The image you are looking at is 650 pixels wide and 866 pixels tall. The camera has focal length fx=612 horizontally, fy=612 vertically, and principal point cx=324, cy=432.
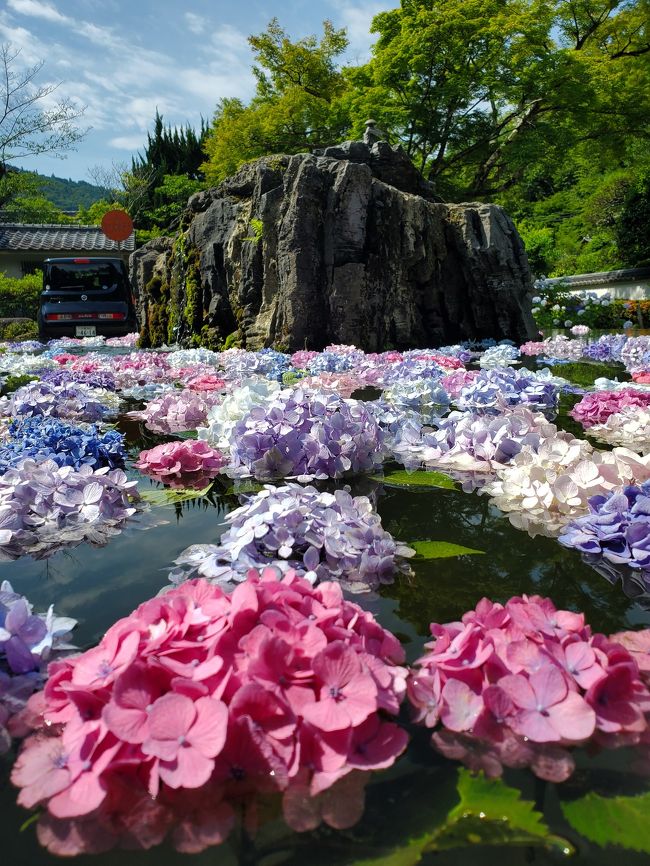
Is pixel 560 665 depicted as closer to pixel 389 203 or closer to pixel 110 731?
pixel 110 731

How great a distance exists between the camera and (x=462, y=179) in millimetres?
27969

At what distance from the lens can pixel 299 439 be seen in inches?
117

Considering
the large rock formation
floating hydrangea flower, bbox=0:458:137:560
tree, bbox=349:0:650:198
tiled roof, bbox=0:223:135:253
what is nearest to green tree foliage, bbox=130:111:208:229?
tiled roof, bbox=0:223:135:253

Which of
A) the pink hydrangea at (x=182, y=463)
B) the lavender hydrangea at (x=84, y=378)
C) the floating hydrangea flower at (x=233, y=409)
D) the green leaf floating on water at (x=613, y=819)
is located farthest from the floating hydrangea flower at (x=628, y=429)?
the lavender hydrangea at (x=84, y=378)

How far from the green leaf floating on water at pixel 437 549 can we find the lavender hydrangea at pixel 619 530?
1.15 feet

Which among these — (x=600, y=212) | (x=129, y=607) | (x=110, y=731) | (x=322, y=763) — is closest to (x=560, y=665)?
(x=322, y=763)

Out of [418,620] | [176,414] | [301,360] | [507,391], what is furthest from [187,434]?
[301,360]

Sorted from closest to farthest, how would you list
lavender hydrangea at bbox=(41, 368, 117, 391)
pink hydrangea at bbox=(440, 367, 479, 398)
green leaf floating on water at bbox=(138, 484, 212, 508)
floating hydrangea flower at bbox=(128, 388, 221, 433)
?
green leaf floating on water at bbox=(138, 484, 212, 508)
floating hydrangea flower at bbox=(128, 388, 221, 433)
pink hydrangea at bbox=(440, 367, 479, 398)
lavender hydrangea at bbox=(41, 368, 117, 391)

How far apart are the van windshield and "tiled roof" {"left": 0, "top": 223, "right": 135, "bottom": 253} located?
18.7m

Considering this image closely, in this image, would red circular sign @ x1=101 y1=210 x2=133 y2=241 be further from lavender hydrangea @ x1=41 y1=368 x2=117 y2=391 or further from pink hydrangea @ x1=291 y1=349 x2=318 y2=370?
lavender hydrangea @ x1=41 y1=368 x2=117 y2=391

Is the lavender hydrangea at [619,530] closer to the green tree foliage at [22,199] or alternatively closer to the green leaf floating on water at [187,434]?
the green leaf floating on water at [187,434]

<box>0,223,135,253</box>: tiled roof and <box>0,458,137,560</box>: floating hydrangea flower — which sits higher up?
<box>0,223,135,253</box>: tiled roof

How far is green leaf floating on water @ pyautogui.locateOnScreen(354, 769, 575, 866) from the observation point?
0.96 m

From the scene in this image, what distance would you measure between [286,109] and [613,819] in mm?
28092
